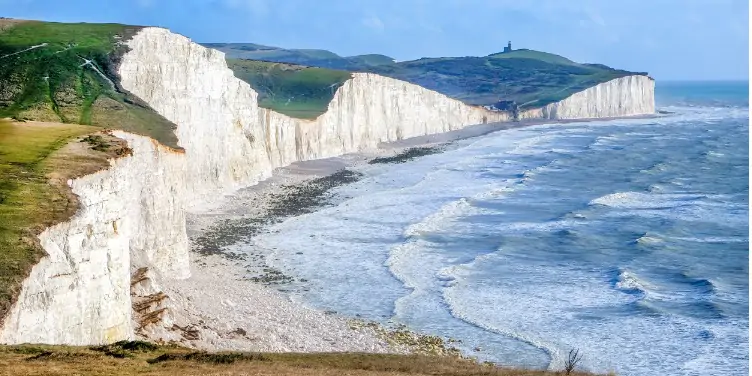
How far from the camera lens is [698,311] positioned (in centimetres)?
3102

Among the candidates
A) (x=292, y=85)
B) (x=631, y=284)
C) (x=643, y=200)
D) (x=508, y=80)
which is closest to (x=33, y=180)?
(x=631, y=284)

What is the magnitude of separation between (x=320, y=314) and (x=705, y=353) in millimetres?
12502

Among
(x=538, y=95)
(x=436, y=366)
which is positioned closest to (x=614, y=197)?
(x=436, y=366)

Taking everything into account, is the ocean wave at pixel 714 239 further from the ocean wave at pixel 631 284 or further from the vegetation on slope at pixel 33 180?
the vegetation on slope at pixel 33 180

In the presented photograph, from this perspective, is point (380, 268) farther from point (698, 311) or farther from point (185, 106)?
point (185, 106)

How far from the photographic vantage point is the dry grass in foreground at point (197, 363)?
53.2ft

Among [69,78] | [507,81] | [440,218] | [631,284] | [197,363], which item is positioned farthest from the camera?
[507,81]

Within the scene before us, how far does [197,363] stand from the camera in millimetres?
18516

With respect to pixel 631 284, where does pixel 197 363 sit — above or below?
above

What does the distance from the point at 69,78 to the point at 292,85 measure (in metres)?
42.0

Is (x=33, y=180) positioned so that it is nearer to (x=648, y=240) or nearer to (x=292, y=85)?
(x=648, y=240)

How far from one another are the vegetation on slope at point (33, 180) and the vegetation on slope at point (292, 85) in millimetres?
45482

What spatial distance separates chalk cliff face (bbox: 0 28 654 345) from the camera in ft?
65.0

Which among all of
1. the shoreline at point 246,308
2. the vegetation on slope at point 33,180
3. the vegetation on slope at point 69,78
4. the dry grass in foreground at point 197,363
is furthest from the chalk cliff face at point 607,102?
the dry grass in foreground at point 197,363
